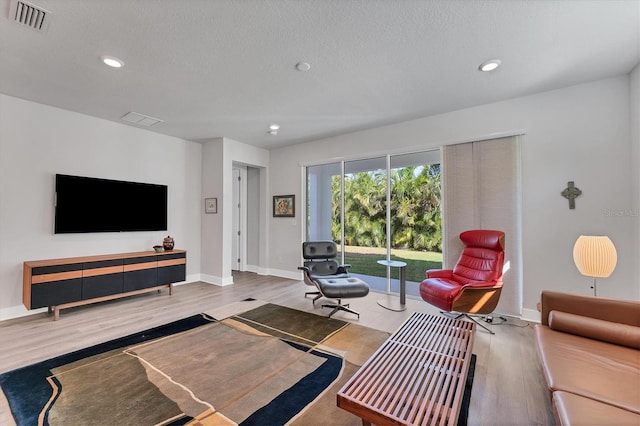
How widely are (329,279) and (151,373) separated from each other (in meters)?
2.20

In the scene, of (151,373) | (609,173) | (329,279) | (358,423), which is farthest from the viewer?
(329,279)

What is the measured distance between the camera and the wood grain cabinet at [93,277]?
10.3 ft

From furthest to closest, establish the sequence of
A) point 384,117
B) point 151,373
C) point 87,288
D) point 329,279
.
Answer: point 384,117, point 329,279, point 87,288, point 151,373

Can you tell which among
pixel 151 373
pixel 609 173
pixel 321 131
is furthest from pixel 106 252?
pixel 609 173

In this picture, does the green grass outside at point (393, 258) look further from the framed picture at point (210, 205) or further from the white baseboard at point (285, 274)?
the framed picture at point (210, 205)

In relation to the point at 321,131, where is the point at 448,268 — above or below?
below

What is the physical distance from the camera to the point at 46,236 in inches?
142

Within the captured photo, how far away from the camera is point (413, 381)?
1560 millimetres

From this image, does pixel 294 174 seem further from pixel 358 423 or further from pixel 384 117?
pixel 358 423

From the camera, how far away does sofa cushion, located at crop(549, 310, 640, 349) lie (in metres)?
1.77

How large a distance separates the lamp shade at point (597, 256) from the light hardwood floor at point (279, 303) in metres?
0.92

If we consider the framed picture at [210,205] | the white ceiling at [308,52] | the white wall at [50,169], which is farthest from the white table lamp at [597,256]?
the white wall at [50,169]

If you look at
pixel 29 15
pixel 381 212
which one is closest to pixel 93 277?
pixel 29 15

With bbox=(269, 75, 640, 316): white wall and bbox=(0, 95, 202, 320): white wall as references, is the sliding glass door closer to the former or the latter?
bbox=(269, 75, 640, 316): white wall
